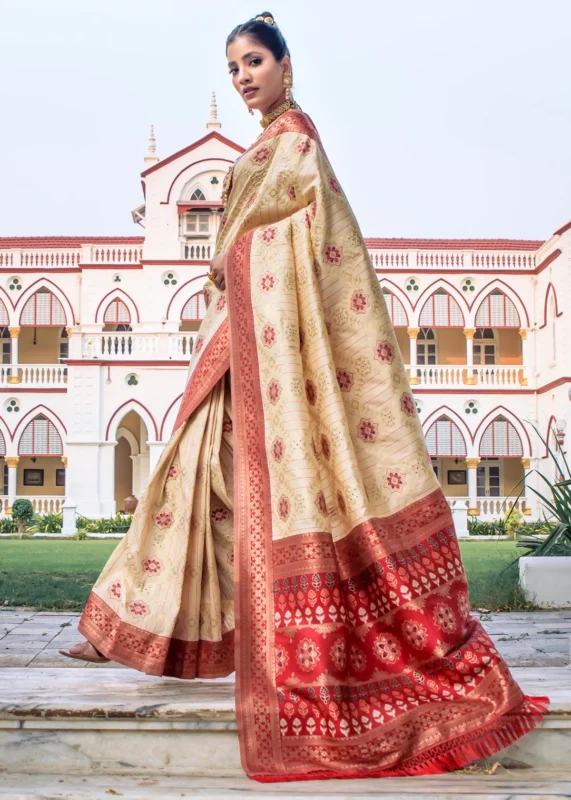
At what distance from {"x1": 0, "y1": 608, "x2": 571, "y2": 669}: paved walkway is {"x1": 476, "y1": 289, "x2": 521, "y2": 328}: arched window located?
19292 mm

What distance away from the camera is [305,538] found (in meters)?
2.25

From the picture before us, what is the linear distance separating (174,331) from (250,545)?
2065 centimetres

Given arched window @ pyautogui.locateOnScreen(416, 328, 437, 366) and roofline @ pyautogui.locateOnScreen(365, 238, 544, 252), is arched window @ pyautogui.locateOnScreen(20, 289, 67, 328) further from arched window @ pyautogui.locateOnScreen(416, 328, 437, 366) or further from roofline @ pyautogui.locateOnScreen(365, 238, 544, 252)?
arched window @ pyautogui.locateOnScreen(416, 328, 437, 366)

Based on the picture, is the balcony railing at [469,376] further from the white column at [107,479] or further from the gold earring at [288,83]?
the gold earring at [288,83]

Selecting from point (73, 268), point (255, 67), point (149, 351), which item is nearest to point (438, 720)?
point (255, 67)

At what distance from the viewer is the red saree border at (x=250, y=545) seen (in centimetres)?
212

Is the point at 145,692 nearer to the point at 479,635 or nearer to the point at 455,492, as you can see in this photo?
the point at 479,635

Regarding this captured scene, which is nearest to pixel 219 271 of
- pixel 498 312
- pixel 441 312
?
pixel 441 312

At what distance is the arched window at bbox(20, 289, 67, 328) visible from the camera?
80.3 ft

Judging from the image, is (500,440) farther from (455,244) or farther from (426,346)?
(455,244)

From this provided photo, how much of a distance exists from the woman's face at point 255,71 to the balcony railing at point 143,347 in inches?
772

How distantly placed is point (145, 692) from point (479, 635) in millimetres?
856

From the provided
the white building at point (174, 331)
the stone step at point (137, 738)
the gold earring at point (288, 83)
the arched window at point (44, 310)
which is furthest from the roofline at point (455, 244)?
the stone step at point (137, 738)

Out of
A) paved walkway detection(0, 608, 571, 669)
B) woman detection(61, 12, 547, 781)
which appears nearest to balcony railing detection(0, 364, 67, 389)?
paved walkway detection(0, 608, 571, 669)
